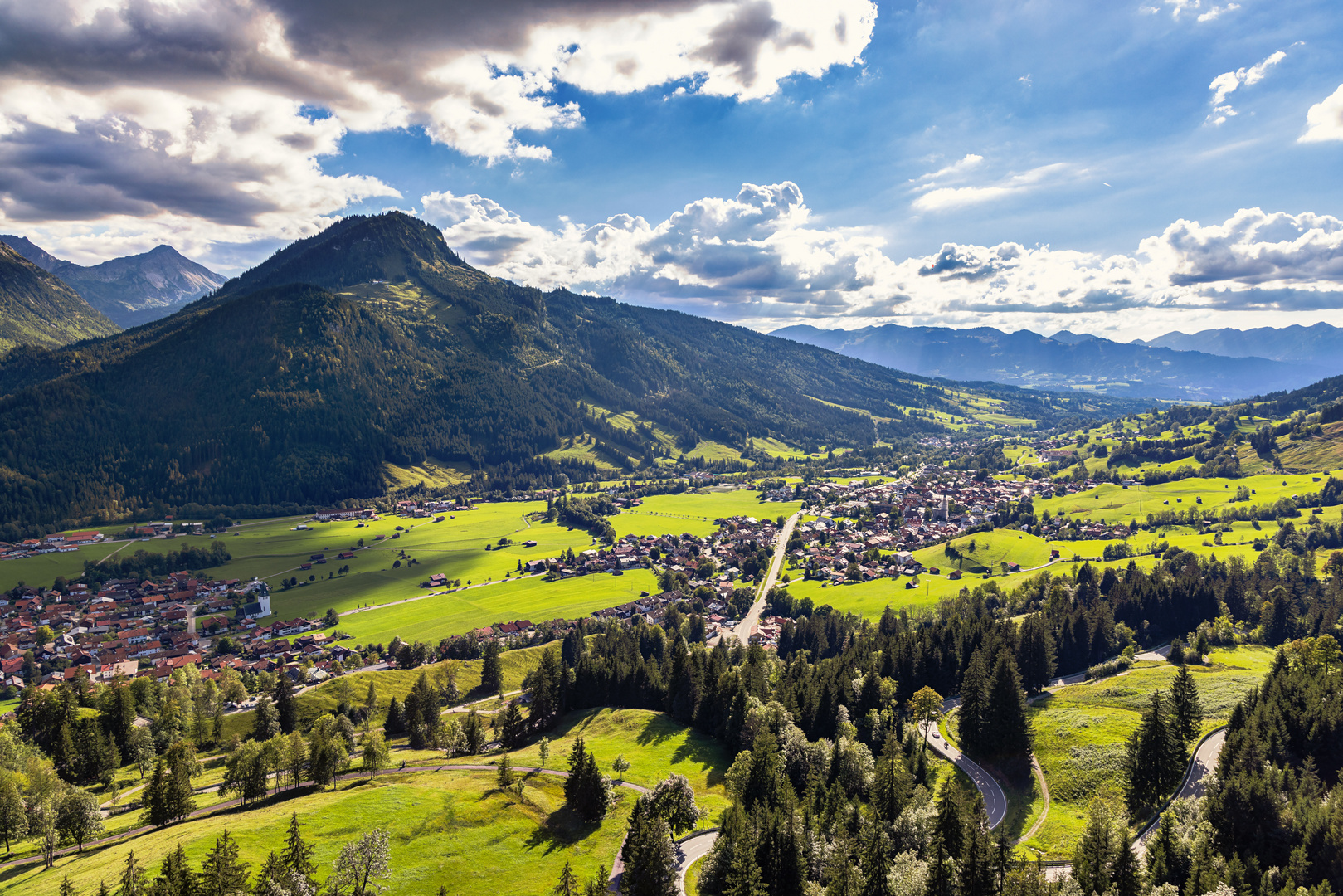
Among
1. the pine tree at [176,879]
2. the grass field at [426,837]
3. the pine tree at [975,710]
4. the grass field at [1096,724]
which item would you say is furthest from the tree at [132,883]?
the pine tree at [975,710]

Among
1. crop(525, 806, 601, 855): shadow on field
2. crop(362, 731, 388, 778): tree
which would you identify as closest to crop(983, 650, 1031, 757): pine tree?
crop(525, 806, 601, 855): shadow on field

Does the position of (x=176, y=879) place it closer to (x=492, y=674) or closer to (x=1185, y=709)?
(x=492, y=674)

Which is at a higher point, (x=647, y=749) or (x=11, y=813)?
(x=11, y=813)

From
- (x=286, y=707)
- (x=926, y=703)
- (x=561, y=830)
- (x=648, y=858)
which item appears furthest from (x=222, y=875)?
(x=926, y=703)

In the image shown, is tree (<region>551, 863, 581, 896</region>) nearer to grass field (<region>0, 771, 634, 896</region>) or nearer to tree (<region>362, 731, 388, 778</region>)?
grass field (<region>0, 771, 634, 896</region>)

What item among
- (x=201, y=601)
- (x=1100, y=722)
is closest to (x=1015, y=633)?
(x=1100, y=722)

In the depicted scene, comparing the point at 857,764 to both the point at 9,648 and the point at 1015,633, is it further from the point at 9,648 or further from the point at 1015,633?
the point at 9,648
